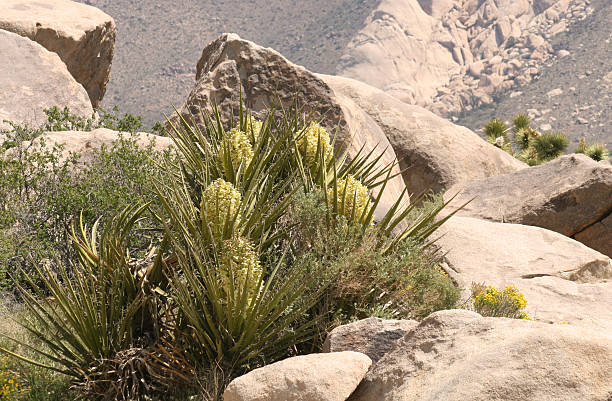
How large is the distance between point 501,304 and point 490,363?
3.07 m

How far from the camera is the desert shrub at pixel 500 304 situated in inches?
223

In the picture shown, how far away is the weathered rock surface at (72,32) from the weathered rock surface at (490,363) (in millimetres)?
15061

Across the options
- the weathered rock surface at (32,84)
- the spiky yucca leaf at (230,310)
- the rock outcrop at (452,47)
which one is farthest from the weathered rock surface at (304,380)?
the rock outcrop at (452,47)

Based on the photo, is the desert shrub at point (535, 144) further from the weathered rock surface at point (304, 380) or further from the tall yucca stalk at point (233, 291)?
the weathered rock surface at point (304, 380)

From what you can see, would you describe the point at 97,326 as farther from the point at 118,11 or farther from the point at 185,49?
the point at 118,11

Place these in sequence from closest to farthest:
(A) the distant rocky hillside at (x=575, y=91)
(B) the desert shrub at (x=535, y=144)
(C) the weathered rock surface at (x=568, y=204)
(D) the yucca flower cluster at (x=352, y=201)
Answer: (D) the yucca flower cluster at (x=352, y=201)
(C) the weathered rock surface at (x=568, y=204)
(B) the desert shrub at (x=535, y=144)
(A) the distant rocky hillside at (x=575, y=91)

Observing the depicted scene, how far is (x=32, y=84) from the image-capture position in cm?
1250

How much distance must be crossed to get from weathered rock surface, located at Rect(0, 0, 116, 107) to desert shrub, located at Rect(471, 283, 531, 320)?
45.7ft

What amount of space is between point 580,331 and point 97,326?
125 inches

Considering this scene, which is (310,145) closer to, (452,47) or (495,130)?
(495,130)

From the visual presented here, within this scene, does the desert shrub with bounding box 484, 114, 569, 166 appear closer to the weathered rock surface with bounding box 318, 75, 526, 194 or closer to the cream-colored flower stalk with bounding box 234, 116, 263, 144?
the weathered rock surface with bounding box 318, 75, 526, 194

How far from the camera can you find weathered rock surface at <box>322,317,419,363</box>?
3857mm

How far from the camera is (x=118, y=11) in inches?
3332

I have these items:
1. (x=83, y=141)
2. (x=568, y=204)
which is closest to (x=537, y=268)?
(x=568, y=204)
